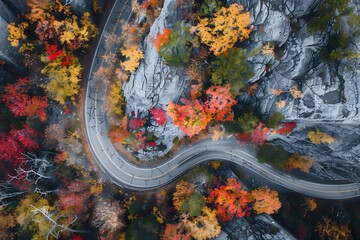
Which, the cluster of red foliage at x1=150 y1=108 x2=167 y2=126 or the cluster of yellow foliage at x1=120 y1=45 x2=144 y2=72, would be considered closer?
the cluster of yellow foliage at x1=120 y1=45 x2=144 y2=72

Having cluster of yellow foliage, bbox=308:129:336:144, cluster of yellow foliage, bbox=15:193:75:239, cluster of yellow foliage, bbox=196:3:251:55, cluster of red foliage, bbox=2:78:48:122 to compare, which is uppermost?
cluster of yellow foliage, bbox=196:3:251:55

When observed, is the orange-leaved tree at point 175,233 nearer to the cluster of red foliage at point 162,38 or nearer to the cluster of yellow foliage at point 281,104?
the cluster of yellow foliage at point 281,104

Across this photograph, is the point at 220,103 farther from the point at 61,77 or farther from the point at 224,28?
the point at 61,77

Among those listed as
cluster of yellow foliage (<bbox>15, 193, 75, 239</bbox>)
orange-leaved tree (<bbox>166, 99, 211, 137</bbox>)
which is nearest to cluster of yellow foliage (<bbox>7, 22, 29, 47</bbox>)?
cluster of yellow foliage (<bbox>15, 193, 75, 239</bbox>)

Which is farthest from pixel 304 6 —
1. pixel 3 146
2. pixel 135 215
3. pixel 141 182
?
pixel 3 146

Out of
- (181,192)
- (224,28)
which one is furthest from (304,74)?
(181,192)

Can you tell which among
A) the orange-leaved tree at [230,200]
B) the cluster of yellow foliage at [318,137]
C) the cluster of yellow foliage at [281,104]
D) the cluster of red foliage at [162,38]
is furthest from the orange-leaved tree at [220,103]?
the orange-leaved tree at [230,200]

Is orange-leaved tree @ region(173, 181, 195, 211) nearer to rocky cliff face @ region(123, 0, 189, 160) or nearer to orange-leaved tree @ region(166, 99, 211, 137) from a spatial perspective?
rocky cliff face @ region(123, 0, 189, 160)
